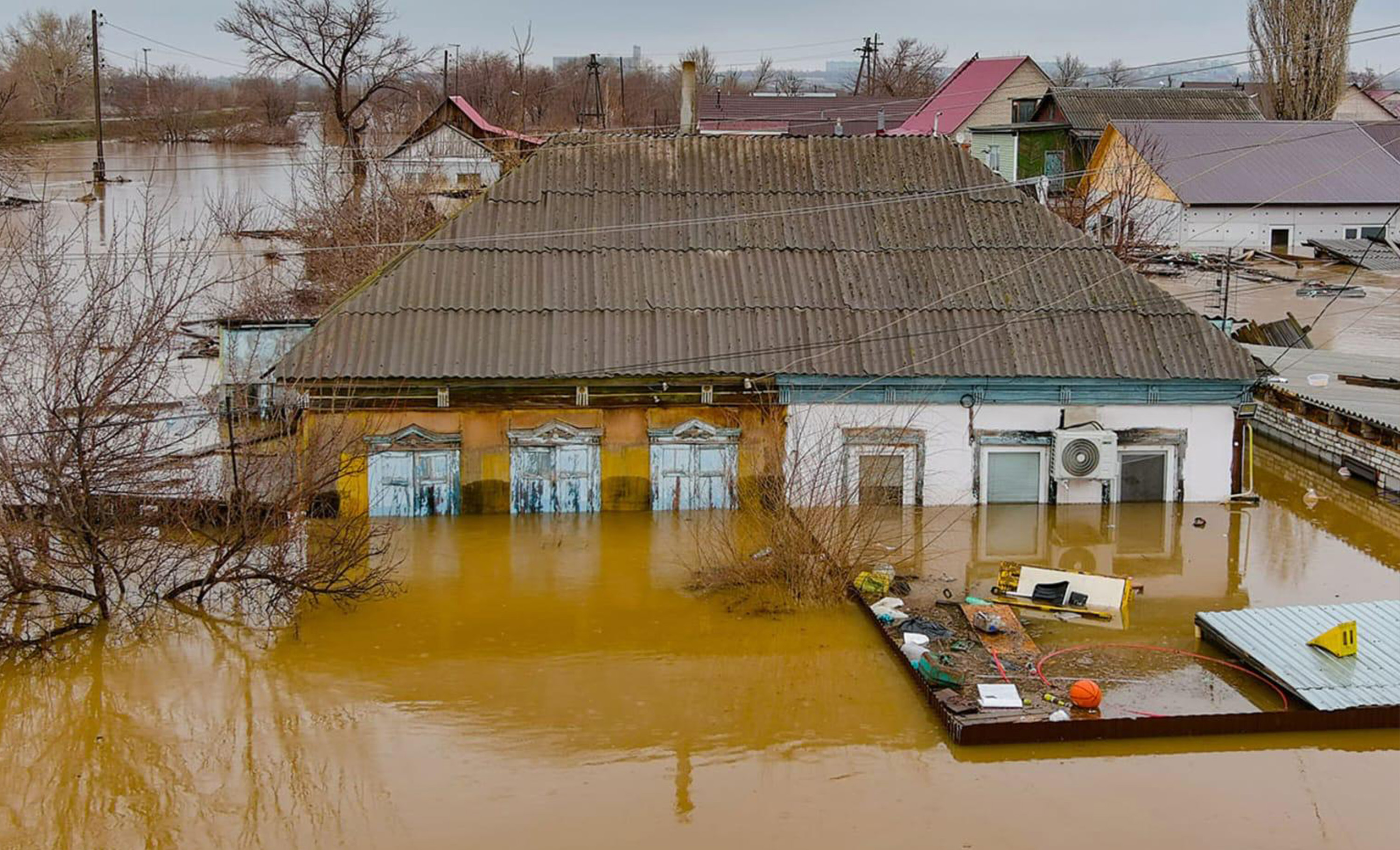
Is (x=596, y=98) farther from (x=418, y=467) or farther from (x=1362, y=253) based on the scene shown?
(x=418, y=467)

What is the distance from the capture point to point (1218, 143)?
135ft

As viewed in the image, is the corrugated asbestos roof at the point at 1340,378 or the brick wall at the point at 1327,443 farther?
the corrugated asbestos roof at the point at 1340,378

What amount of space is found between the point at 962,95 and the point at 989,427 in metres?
40.2

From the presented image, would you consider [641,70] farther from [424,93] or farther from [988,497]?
[988,497]

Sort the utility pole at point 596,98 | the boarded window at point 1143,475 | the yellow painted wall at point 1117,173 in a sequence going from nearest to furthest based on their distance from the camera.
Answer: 1. the boarded window at point 1143,475
2. the yellow painted wall at point 1117,173
3. the utility pole at point 596,98

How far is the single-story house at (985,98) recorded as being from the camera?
52031 mm

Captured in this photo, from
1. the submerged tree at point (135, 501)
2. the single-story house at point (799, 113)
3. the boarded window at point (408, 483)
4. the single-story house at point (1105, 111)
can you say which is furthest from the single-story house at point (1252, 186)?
the submerged tree at point (135, 501)

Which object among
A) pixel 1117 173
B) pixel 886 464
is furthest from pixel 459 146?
pixel 886 464

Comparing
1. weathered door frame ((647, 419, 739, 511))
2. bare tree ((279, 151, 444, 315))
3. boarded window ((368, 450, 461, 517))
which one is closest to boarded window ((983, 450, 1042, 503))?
weathered door frame ((647, 419, 739, 511))

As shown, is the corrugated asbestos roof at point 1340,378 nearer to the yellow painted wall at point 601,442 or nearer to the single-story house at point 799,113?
the yellow painted wall at point 601,442

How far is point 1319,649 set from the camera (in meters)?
11.8

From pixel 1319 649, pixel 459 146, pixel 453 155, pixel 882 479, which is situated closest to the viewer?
pixel 1319 649

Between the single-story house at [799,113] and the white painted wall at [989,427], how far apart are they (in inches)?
1407

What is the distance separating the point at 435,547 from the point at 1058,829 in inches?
330
